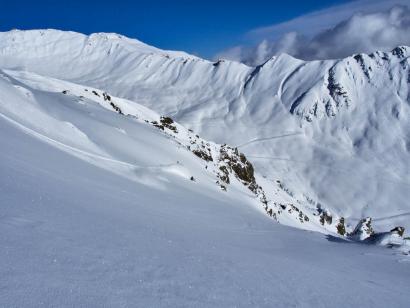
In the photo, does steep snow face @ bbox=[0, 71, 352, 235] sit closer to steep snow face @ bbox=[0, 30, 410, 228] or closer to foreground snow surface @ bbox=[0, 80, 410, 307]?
foreground snow surface @ bbox=[0, 80, 410, 307]

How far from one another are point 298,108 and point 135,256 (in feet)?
379

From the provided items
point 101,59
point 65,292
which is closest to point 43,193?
point 65,292

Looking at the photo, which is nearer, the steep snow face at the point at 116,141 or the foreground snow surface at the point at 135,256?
the foreground snow surface at the point at 135,256

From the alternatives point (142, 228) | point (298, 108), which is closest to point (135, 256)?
point (142, 228)

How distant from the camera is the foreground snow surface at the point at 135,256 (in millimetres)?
4301

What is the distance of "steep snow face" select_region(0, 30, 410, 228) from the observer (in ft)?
296

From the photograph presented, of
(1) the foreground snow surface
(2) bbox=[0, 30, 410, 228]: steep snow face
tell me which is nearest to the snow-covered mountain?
(1) the foreground snow surface

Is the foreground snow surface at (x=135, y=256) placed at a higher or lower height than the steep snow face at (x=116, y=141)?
lower

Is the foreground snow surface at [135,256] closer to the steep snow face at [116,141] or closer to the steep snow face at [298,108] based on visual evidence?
the steep snow face at [116,141]

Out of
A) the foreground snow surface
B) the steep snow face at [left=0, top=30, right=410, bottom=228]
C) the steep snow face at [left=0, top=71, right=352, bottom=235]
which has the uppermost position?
the steep snow face at [left=0, top=30, right=410, bottom=228]

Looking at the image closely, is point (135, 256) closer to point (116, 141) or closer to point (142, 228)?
point (142, 228)

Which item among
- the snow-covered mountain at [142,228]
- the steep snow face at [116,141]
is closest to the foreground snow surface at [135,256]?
the snow-covered mountain at [142,228]

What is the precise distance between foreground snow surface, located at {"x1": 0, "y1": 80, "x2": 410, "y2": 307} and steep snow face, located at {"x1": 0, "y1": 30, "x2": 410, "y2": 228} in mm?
71290

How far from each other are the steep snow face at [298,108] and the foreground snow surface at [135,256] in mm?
71290
